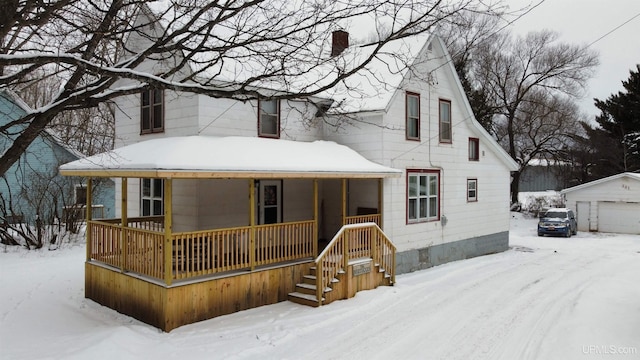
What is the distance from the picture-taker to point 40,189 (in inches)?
717

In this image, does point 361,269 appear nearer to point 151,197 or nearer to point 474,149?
point 151,197

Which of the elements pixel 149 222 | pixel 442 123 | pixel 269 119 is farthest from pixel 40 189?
pixel 442 123

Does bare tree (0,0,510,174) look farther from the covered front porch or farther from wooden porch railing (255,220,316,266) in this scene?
wooden porch railing (255,220,316,266)

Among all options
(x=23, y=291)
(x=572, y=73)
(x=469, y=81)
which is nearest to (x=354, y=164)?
(x=23, y=291)

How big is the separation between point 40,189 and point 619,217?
99.0 feet

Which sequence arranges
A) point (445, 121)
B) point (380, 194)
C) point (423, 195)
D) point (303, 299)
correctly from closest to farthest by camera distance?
point (303, 299), point (380, 194), point (423, 195), point (445, 121)

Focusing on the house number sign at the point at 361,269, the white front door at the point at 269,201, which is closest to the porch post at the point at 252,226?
the house number sign at the point at 361,269

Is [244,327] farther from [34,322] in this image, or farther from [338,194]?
[338,194]

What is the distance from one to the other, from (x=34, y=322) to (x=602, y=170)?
140 feet

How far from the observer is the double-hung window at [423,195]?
14891 millimetres

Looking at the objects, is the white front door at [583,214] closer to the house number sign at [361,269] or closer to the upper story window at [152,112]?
the house number sign at [361,269]

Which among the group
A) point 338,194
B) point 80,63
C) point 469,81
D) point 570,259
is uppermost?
point 469,81

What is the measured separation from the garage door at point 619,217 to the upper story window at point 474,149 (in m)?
14.6

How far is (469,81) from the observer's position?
112 feet
